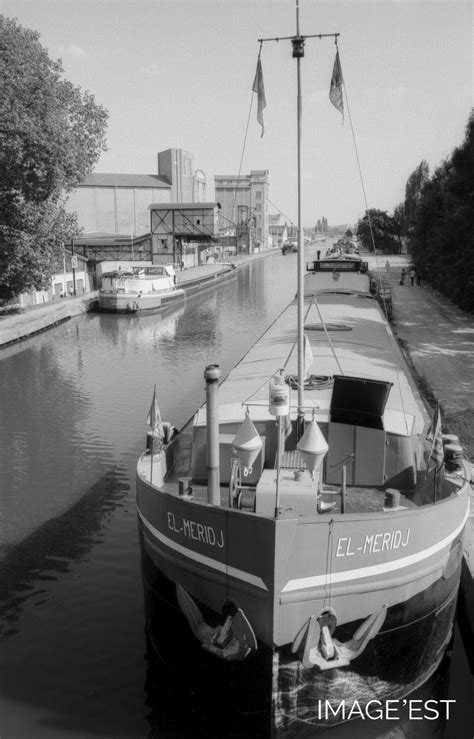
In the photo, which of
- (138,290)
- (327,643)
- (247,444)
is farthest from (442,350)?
(138,290)

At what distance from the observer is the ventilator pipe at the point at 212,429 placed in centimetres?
953

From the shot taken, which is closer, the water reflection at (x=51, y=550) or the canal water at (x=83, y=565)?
the canal water at (x=83, y=565)

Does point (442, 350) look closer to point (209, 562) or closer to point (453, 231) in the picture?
point (453, 231)

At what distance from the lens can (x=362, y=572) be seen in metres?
8.84

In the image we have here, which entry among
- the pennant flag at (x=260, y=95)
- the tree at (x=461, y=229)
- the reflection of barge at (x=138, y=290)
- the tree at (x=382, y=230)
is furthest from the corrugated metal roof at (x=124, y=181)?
the pennant flag at (x=260, y=95)

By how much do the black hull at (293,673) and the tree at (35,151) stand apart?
30.1m

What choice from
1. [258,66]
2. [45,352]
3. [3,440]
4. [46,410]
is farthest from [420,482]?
[45,352]

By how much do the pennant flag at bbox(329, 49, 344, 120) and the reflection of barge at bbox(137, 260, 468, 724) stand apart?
4.47m

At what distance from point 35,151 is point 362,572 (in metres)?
32.1

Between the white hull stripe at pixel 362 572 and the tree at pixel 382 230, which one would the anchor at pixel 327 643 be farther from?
the tree at pixel 382 230

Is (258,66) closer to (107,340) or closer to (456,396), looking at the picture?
(456,396)

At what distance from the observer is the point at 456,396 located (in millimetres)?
22016

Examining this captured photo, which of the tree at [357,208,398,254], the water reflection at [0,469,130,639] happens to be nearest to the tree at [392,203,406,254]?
the tree at [357,208,398,254]

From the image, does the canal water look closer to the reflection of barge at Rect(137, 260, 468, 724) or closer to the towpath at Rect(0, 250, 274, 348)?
the reflection of barge at Rect(137, 260, 468, 724)
